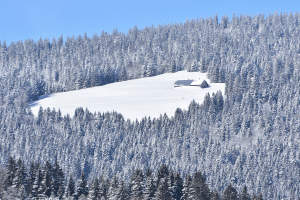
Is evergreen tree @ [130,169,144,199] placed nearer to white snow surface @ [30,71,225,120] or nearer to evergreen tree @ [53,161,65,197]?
evergreen tree @ [53,161,65,197]

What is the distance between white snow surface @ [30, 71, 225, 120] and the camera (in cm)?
13177

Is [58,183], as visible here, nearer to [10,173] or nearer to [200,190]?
[10,173]

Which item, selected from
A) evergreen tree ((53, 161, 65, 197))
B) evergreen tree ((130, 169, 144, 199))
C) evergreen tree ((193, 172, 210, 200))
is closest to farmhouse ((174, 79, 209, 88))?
evergreen tree ((53, 161, 65, 197))

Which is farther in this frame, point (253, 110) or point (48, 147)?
point (253, 110)

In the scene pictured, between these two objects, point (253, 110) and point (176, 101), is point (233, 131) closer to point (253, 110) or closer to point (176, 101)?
point (253, 110)

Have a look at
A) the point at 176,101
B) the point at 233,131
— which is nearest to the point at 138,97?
the point at 176,101

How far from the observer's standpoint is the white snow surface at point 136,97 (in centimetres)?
13177

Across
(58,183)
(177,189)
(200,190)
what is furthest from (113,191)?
(200,190)

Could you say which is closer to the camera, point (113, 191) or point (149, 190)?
point (149, 190)

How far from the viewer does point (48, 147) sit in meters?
116

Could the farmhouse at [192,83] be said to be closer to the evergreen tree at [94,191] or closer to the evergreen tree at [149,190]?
the evergreen tree at [149,190]

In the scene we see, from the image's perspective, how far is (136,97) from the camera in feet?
482

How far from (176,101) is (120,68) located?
59.4 metres

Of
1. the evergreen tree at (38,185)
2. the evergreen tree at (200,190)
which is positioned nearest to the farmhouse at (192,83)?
the evergreen tree at (200,190)
